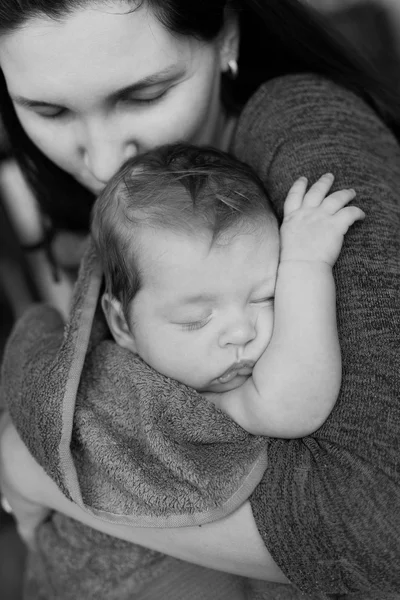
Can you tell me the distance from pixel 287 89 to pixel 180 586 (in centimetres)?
88

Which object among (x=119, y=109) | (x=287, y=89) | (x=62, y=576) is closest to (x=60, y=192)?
(x=119, y=109)

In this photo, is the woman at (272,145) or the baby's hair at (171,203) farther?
the baby's hair at (171,203)

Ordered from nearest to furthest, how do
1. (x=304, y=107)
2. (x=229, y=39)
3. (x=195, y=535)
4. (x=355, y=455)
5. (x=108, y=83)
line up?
(x=355, y=455)
(x=195, y=535)
(x=108, y=83)
(x=304, y=107)
(x=229, y=39)

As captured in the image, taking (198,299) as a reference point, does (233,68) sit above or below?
above

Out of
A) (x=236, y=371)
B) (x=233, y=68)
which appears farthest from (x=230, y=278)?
(x=233, y=68)

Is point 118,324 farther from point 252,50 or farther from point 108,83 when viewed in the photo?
point 252,50

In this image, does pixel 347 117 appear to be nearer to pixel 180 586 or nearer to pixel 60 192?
pixel 60 192

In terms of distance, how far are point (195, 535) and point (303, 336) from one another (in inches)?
12.5

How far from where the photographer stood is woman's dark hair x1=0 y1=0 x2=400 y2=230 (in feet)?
3.44

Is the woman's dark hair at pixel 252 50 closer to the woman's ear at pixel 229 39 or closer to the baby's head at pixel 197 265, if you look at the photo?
the woman's ear at pixel 229 39

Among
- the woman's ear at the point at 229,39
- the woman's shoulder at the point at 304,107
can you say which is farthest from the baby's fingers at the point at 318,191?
the woman's ear at the point at 229,39

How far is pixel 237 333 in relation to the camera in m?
0.99

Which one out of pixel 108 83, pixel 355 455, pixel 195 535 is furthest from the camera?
pixel 108 83

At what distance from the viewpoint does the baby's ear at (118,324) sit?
1.14m
